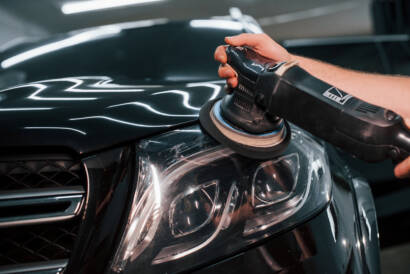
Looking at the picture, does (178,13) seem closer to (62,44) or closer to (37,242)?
(62,44)

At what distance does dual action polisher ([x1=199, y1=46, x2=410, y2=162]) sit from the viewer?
59 cm

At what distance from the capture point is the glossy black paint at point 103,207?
723 millimetres

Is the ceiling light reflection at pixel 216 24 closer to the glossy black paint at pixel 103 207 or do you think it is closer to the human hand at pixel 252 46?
the human hand at pixel 252 46

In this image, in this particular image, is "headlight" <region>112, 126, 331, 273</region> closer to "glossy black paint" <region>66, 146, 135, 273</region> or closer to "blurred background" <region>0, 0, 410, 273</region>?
"glossy black paint" <region>66, 146, 135, 273</region>

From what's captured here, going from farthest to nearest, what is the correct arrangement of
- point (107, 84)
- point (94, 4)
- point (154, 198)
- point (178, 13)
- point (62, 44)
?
point (178, 13), point (94, 4), point (62, 44), point (107, 84), point (154, 198)

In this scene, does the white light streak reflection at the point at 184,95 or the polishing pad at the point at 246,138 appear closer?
the polishing pad at the point at 246,138

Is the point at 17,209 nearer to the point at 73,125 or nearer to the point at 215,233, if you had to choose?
the point at 73,125

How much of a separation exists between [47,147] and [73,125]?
0.07 metres

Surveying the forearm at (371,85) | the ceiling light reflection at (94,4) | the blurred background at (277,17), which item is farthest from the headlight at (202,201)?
the ceiling light reflection at (94,4)

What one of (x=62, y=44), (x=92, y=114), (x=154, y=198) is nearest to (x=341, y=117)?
(x=154, y=198)

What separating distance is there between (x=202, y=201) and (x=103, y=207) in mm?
192

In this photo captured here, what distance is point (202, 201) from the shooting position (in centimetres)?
76

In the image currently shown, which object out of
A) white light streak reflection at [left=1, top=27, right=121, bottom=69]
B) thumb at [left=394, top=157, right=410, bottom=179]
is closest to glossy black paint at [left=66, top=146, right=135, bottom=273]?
thumb at [left=394, top=157, right=410, bottom=179]

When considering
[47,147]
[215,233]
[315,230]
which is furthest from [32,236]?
[315,230]
